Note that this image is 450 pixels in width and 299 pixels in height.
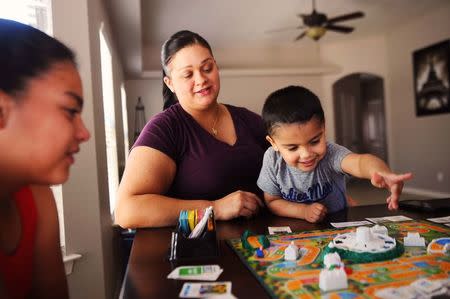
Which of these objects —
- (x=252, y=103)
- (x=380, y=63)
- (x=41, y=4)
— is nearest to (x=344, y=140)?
(x=380, y=63)

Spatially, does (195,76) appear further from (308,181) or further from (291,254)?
(291,254)

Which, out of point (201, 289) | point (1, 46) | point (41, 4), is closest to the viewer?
point (1, 46)

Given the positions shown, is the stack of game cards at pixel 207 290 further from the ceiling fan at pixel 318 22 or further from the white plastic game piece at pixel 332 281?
the ceiling fan at pixel 318 22

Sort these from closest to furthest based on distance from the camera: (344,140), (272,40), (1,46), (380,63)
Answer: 1. (1,46)
2. (272,40)
3. (380,63)
4. (344,140)

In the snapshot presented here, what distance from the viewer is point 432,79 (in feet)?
23.5

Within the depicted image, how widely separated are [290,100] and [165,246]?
2.15 feet

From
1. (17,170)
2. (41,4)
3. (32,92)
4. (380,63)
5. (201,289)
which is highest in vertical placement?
(380,63)

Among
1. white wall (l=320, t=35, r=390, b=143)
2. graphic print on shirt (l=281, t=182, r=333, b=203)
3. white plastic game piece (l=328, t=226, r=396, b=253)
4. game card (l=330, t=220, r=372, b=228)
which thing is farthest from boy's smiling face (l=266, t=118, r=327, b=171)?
white wall (l=320, t=35, r=390, b=143)

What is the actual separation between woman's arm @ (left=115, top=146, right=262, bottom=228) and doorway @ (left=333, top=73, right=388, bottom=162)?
8.14 m

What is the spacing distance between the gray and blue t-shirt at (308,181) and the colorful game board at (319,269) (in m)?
0.47

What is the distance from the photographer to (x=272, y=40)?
26.9 ft

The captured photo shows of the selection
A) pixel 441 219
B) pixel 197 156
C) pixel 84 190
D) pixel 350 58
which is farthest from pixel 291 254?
pixel 350 58

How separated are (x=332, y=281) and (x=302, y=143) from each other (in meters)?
0.71

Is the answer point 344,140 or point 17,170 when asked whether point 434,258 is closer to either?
point 17,170
